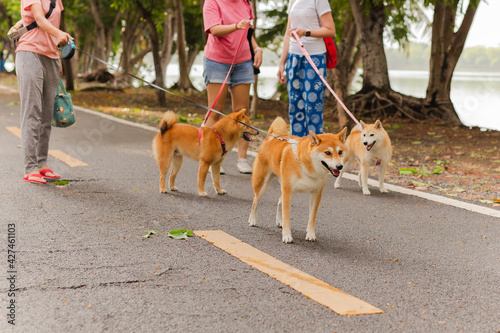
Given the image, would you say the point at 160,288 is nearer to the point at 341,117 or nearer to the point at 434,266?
the point at 434,266

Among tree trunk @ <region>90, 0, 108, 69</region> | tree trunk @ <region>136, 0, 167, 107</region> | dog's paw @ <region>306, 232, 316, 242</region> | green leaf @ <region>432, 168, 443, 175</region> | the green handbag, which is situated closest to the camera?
dog's paw @ <region>306, 232, 316, 242</region>

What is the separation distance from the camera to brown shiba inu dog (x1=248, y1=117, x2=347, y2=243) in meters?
4.52

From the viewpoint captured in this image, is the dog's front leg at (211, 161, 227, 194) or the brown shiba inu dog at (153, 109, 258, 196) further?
the dog's front leg at (211, 161, 227, 194)

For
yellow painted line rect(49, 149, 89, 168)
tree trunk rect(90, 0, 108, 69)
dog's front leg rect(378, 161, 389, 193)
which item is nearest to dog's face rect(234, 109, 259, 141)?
dog's front leg rect(378, 161, 389, 193)

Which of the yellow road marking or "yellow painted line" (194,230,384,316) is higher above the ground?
"yellow painted line" (194,230,384,316)

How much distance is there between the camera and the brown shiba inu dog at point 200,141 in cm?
653

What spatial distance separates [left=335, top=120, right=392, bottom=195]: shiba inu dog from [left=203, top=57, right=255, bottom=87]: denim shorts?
1.63 metres

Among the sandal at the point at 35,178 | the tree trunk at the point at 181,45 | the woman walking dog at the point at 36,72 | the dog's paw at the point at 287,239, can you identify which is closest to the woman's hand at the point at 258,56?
the woman walking dog at the point at 36,72

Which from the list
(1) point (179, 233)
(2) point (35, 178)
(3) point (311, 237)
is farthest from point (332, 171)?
(2) point (35, 178)

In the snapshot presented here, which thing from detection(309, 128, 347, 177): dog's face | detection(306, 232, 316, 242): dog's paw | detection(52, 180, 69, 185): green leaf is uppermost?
detection(309, 128, 347, 177): dog's face

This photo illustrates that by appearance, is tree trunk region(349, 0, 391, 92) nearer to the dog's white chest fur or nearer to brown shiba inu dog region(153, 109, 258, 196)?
brown shiba inu dog region(153, 109, 258, 196)

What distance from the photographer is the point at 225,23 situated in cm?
747

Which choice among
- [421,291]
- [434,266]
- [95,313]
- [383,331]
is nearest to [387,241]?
[434,266]

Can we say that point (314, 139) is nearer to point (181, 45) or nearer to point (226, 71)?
point (226, 71)
